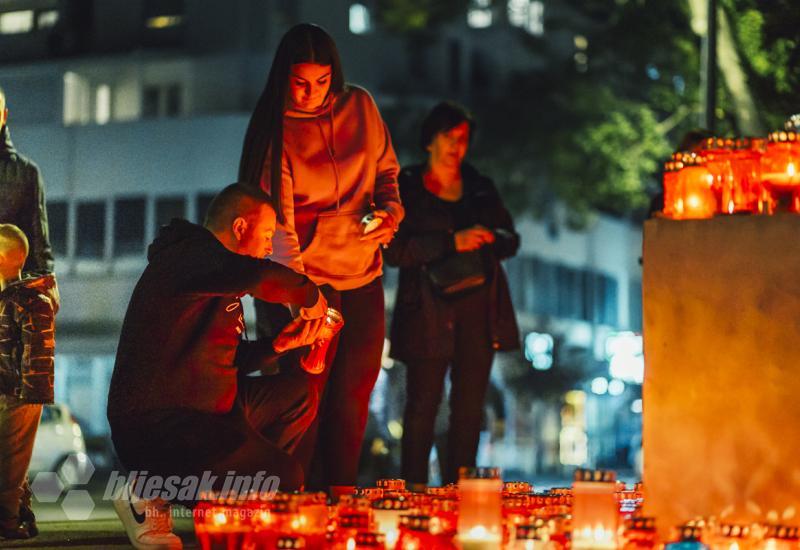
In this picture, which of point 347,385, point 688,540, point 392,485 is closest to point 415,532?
point 688,540

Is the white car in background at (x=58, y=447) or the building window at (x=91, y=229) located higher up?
the building window at (x=91, y=229)

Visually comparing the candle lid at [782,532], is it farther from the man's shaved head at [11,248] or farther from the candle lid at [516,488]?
the man's shaved head at [11,248]

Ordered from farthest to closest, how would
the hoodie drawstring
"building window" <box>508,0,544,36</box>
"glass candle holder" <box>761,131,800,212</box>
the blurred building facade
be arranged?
"building window" <box>508,0,544,36</box> → the blurred building facade → the hoodie drawstring → "glass candle holder" <box>761,131,800,212</box>

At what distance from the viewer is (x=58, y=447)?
65.3 ft

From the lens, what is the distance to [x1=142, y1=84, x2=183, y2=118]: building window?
39125 millimetres

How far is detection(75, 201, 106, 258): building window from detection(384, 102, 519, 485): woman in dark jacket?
93.0 feet

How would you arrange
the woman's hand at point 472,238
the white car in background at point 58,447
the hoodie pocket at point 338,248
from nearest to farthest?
the hoodie pocket at point 338,248 < the woman's hand at point 472,238 < the white car in background at point 58,447

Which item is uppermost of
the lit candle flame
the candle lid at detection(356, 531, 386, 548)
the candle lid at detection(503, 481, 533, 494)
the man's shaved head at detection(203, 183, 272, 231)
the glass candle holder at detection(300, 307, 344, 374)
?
the man's shaved head at detection(203, 183, 272, 231)

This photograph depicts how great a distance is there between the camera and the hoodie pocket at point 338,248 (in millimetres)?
6770

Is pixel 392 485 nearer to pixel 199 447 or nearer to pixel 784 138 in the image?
pixel 199 447

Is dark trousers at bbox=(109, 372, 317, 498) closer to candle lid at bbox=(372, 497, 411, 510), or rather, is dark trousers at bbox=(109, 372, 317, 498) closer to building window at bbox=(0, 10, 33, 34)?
candle lid at bbox=(372, 497, 411, 510)

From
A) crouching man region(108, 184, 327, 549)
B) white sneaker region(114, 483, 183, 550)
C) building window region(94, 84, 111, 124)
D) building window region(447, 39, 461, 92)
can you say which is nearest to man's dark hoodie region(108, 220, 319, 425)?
crouching man region(108, 184, 327, 549)

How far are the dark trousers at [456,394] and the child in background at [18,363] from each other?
209 centimetres

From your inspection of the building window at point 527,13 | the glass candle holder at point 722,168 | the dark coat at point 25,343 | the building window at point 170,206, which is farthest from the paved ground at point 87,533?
the building window at point 527,13
